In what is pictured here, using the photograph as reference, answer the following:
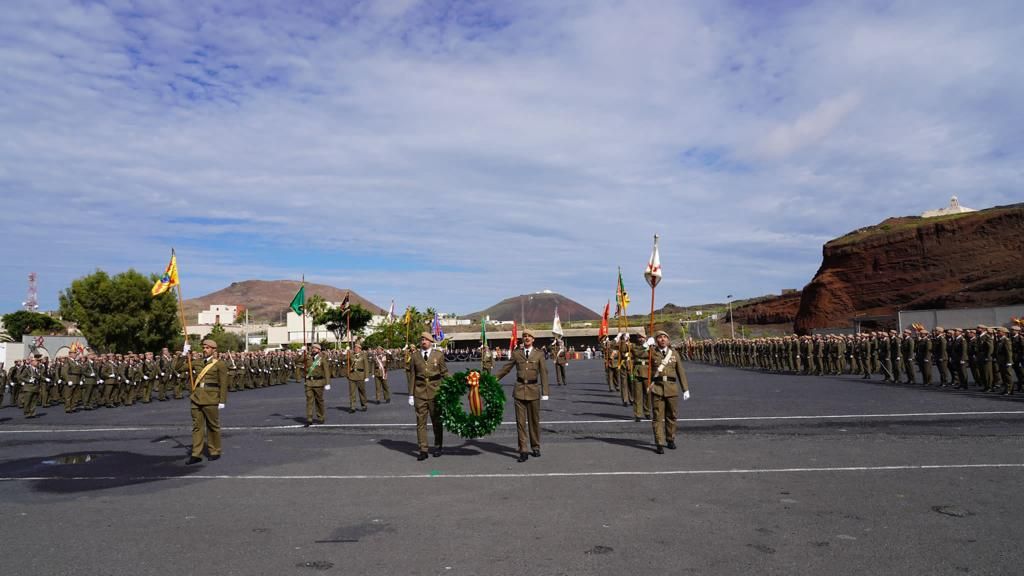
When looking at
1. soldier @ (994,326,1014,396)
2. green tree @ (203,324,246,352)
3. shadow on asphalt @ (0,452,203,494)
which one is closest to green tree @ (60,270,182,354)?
green tree @ (203,324,246,352)

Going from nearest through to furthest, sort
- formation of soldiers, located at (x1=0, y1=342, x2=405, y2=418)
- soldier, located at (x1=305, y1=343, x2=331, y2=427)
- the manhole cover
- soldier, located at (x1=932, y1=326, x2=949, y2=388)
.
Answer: the manhole cover → soldier, located at (x1=305, y1=343, x2=331, y2=427) → formation of soldiers, located at (x1=0, y1=342, x2=405, y2=418) → soldier, located at (x1=932, y1=326, x2=949, y2=388)

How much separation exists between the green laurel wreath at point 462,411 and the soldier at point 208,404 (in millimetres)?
3563

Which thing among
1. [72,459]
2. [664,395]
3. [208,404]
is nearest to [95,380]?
[72,459]

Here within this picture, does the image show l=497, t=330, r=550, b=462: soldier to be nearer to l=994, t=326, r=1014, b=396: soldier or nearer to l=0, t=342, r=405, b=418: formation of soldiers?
l=0, t=342, r=405, b=418: formation of soldiers

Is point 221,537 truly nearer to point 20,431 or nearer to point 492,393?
point 492,393

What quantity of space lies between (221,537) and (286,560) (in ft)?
3.54

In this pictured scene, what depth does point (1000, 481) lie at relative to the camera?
8156 mm

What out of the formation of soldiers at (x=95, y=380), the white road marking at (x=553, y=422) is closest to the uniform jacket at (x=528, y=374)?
the white road marking at (x=553, y=422)

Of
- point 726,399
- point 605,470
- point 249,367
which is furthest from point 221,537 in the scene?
point 249,367

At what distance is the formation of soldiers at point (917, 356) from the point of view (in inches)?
786

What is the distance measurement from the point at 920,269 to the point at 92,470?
7564 centimetres

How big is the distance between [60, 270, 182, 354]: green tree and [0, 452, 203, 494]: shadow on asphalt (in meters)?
48.5

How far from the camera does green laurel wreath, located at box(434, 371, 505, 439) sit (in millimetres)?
11078

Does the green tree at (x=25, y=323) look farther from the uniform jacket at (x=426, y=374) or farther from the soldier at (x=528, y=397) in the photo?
the soldier at (x=528, y=397)
